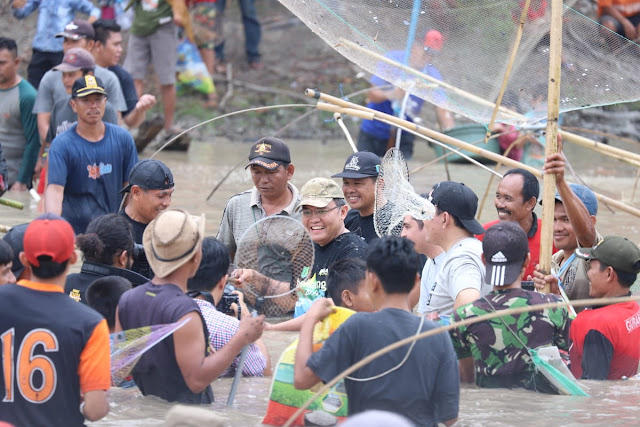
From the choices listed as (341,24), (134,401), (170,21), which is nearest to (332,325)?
(134,401)

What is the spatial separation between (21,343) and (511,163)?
3.29 meters

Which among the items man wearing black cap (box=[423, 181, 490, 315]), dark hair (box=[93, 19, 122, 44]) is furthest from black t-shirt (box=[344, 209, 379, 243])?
dark hair (box=[93, 19, 122, 44])

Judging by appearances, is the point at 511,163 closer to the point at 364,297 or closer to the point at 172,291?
the point at 364,297

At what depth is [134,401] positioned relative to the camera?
446 centimetres

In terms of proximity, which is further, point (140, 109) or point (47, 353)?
point (140, 109)

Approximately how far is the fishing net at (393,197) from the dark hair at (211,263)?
46.3 inches

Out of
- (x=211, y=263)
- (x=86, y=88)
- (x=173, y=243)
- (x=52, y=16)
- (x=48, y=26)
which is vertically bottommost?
(x=211, y=263)

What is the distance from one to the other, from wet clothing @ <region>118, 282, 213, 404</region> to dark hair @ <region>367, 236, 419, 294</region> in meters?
0.76

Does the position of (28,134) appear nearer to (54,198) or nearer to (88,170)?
(88,170)

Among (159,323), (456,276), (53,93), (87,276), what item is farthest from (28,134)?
(159,323)

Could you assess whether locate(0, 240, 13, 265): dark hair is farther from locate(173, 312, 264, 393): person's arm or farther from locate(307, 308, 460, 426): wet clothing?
locate(307, 308, 460, 426): wet clothing

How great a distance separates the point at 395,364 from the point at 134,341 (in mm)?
1038

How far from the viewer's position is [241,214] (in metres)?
6.28

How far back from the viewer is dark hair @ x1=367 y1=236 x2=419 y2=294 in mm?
3646
